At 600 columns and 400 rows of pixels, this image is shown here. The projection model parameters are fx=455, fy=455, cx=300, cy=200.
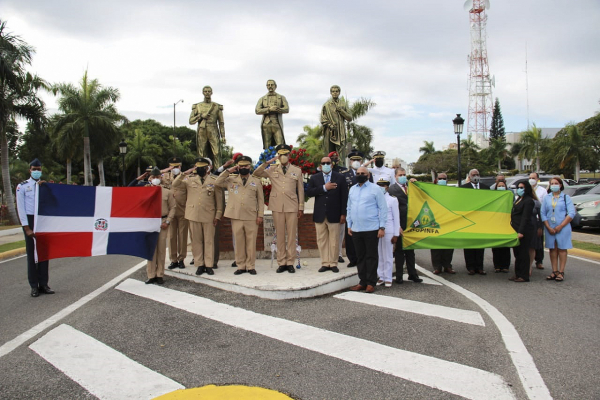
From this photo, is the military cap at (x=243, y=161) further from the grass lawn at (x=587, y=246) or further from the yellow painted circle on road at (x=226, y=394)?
the grass lawn at (x=587, y=246)

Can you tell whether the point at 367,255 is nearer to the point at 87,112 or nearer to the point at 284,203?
the point at 284,203

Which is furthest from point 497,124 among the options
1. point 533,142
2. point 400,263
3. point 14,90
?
point 400,263

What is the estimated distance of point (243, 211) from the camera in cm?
776

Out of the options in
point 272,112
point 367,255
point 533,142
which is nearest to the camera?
point 367,255

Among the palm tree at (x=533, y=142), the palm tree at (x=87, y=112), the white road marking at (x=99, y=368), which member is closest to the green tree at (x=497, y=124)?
the palm tree at (x=533, y=142)

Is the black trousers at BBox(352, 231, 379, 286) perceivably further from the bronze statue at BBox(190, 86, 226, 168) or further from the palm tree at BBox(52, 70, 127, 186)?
the palm tree at BBox(52, 70, 127, 186)

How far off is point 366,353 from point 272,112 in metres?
8.00

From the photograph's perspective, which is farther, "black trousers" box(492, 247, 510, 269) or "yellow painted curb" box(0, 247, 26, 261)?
"yellow painted curb" box(0, 247, 26, 261)

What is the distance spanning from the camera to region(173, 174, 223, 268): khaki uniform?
311 inches

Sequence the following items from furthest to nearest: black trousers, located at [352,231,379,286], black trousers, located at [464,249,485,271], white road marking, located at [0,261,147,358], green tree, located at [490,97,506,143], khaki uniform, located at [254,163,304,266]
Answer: green tree, located at [490,97,506,143], black trousers, located at [464,249,485,271], khaki uniform, located at [254,163,304,266], black trousers, located at [352,231,379,286], white road marking, located at [0,261,147,358]

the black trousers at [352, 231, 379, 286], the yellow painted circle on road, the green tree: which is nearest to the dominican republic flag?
the black trousers at [352, 231, 379, 286]

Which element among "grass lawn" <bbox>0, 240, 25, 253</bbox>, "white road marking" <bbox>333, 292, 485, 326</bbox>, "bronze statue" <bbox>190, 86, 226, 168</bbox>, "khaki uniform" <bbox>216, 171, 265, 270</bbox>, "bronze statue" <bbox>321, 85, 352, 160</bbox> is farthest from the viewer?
"grass lawn" <bbox>0, 240, 25, 253</bbox>

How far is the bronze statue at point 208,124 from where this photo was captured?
1198 centimetres

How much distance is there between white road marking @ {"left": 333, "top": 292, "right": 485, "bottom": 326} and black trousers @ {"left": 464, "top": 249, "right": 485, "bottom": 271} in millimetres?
2463
